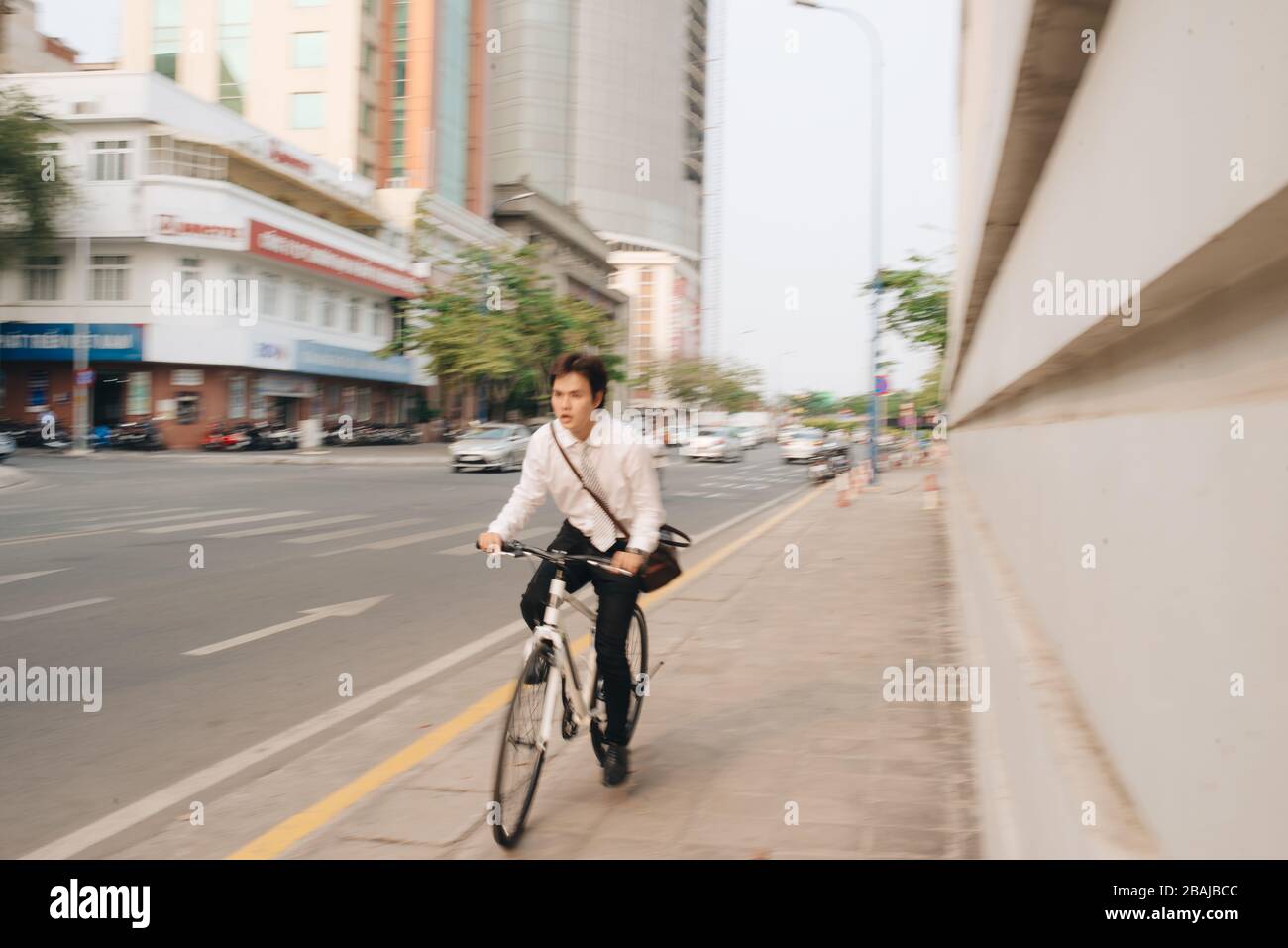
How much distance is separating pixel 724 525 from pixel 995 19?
12.2 metres

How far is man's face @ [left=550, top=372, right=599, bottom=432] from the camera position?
4008 millimetres

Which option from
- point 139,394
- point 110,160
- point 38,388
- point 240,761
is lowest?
point 240,761

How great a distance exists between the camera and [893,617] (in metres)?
8.39

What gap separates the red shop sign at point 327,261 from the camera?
1678 inches

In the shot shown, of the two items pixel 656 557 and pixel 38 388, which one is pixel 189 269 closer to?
pixel 38 388

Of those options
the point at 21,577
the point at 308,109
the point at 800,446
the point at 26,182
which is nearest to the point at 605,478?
the point at 21,577

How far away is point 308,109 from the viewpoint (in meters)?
Answer: 56.6

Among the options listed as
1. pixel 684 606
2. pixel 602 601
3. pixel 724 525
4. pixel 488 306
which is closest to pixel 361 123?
pixel 488 306

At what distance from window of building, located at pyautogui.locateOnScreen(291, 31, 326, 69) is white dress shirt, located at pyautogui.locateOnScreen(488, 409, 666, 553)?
58262 mm

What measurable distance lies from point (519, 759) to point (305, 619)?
4.63 meters

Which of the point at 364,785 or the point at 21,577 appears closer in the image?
the point at 364,785

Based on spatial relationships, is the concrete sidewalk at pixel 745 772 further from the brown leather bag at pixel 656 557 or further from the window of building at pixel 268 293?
the window of building at pixel 268 293
